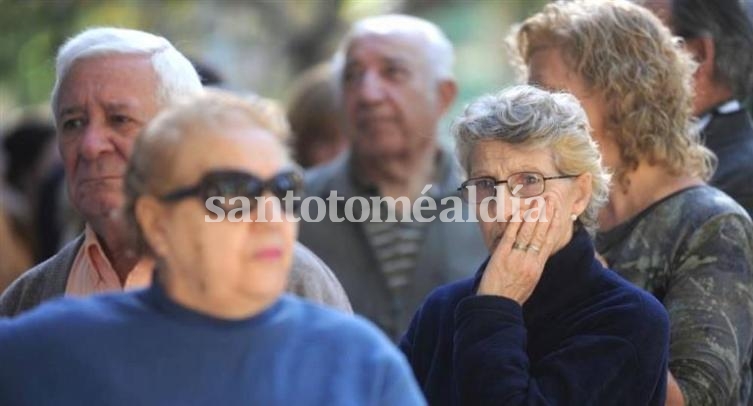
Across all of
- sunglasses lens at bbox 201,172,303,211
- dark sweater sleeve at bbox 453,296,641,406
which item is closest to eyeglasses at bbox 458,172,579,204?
dark sweater sleeve at bbox 453,296,641,406

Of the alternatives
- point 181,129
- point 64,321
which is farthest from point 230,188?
point 64,321

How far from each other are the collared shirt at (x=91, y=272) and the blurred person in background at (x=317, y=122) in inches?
171

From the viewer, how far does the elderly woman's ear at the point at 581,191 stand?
14.1 ft

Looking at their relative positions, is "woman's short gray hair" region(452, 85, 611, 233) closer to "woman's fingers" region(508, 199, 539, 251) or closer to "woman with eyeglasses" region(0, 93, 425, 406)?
"woman's fingers" region(508, 199, 539, 251)

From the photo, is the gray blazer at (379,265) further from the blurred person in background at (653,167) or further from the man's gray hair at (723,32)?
the blurred person in background at (653,167)

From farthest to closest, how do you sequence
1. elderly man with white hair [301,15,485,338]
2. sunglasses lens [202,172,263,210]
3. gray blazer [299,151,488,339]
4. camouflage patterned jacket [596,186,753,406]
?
elderly man with white hair [301,15,485,338], gray blazer [299,151,488,339], camouflage patterned jacket [596,186,753,406], sunglasses lens [202,172,263,210]

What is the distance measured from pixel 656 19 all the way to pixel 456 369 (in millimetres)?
1515

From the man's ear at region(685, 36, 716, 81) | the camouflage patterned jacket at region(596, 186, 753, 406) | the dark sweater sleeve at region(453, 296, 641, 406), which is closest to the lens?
the dark sweater sleeve at region(453, 296, 641, 406)

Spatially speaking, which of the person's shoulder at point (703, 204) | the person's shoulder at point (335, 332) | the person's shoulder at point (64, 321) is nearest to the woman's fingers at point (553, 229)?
the person's shoulder at point (703, 204)

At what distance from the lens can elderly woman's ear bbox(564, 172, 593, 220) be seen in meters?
4.31

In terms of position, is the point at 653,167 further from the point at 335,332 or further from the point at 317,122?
the point at 317,122

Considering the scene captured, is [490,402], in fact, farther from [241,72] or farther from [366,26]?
[241,72]

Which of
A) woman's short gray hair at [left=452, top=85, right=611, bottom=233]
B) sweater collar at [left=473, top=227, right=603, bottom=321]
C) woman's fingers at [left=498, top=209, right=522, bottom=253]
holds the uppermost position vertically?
woman's short gray hair at [left=452, top=85, right=611, bottom=233]

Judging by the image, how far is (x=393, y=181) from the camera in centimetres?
796
